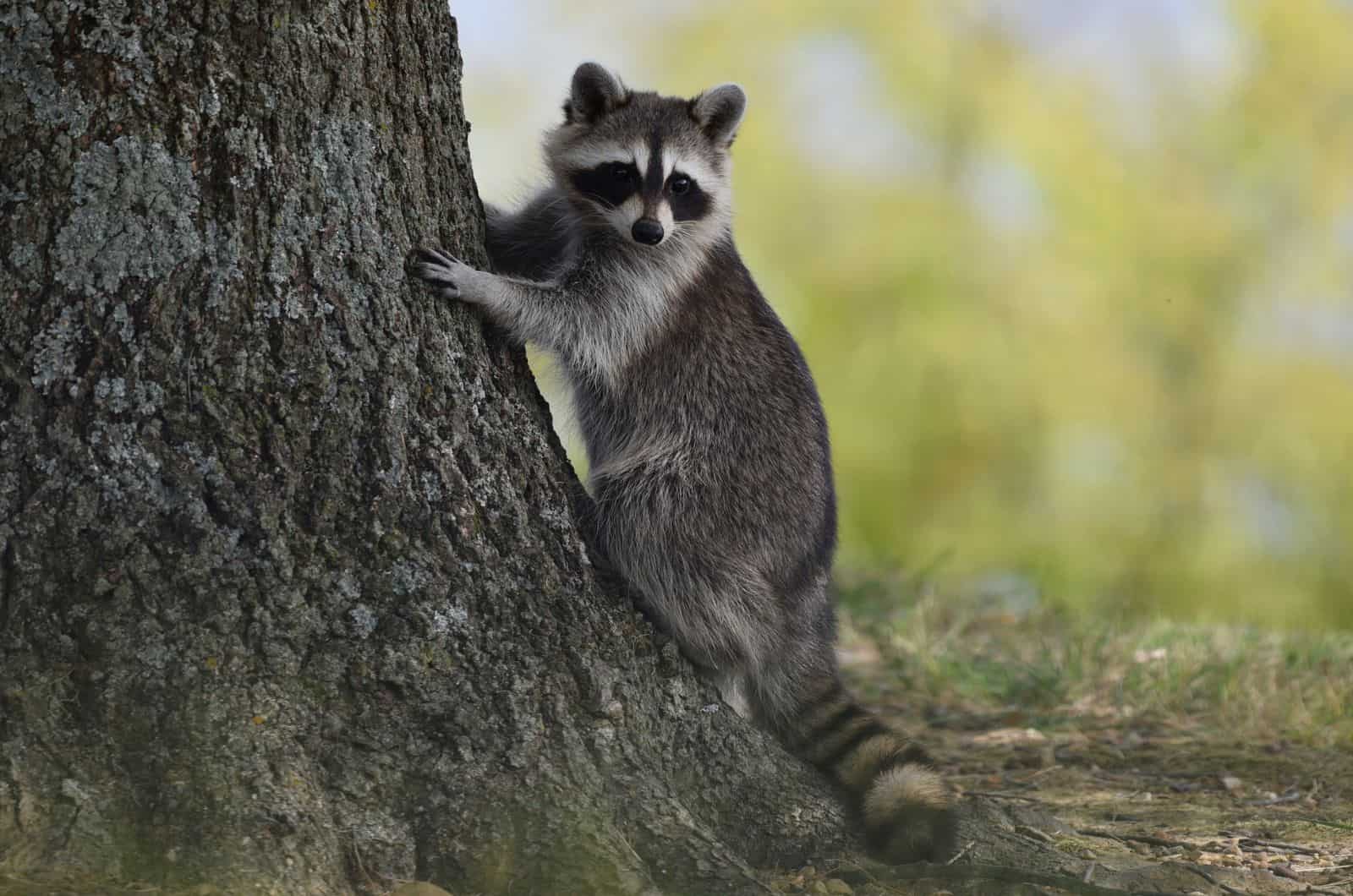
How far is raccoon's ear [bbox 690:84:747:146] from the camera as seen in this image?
14.5ft

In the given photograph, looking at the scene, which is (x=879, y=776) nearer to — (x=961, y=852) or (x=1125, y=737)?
(x=961, y=852)

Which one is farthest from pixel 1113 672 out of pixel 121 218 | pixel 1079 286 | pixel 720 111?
pixel 1079 286

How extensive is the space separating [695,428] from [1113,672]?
2168 millimetres

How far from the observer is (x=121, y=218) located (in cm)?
269

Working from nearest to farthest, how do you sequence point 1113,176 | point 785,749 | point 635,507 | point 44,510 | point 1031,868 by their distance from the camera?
1. point 44,510
2. point 1031,868
3. point 785,749
4. point 635,507
5. point 1113,176

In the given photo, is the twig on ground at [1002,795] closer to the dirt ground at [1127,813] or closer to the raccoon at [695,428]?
the dirt ground at [1127,813]

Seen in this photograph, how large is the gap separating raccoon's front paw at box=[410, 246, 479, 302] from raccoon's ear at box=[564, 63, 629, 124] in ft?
4.74

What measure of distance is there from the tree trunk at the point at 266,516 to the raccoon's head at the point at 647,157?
3.53 ft

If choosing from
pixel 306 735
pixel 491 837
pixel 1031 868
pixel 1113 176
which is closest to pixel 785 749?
pixel 1031 868

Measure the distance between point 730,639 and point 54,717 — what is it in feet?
5.30

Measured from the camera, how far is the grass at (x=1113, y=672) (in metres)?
4.75

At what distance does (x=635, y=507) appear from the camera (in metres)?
3.70

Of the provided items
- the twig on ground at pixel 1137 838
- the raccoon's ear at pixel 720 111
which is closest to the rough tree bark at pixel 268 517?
the twig on ground at pixel 1137 838

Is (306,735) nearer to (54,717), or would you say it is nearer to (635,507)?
(54,717)
